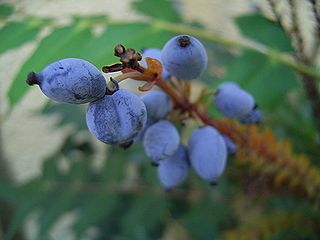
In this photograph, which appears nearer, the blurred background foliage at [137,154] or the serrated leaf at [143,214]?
the blurred background foliage at [137,154]

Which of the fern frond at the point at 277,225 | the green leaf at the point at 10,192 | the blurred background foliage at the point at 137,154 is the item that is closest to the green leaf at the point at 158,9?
the blurred background foliage at the point at 137,154

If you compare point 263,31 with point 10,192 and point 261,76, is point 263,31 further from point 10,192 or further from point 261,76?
point 10,192

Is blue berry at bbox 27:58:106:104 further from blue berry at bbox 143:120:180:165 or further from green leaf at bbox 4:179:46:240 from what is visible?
green leaf at bbox 4:179:46:240

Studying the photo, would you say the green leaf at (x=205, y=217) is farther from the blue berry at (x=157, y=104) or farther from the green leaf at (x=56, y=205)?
the blue berry at (x=157, y=104)

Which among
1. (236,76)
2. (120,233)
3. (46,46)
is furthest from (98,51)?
(120,233)

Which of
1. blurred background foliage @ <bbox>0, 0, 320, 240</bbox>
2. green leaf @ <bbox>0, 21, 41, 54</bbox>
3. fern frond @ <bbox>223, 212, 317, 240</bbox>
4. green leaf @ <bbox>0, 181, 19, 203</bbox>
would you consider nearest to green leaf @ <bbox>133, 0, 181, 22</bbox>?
blurred background foliage @ <bbox>0, 0, 320, 240</bbox>

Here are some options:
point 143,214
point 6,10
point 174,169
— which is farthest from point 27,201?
point 174,169
